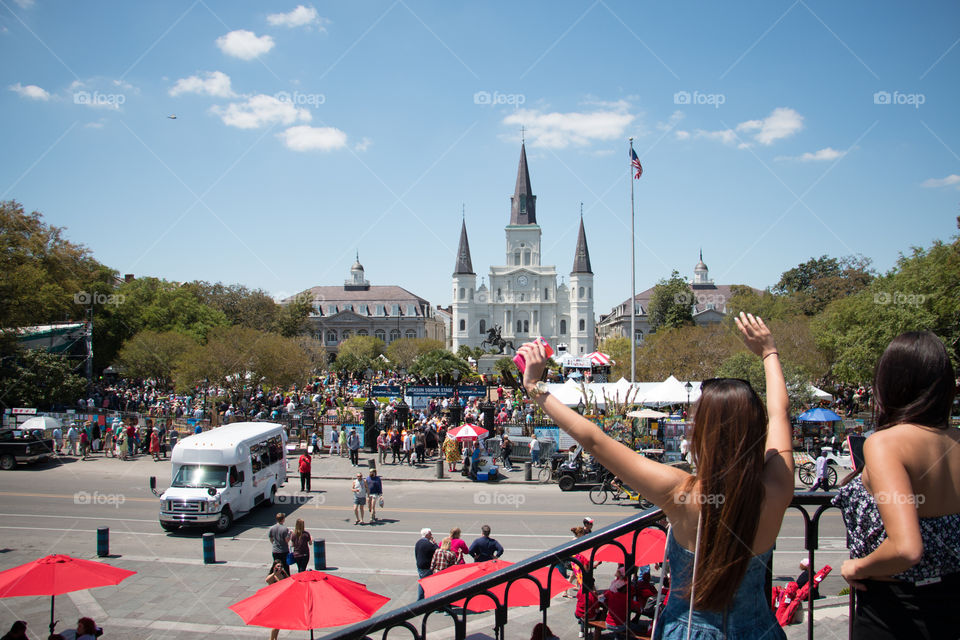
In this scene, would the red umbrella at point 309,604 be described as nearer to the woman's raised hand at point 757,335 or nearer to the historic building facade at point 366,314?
the woman's raised hand at point 757,335

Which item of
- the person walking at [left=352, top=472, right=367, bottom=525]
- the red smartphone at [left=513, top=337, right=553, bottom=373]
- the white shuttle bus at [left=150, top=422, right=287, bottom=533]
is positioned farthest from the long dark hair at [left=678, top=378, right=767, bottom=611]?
the white shuttle bus at [left=150, top=422, right=287, bottom=533]

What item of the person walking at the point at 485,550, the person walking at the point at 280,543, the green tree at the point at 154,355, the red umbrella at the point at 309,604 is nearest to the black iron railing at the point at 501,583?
the red umbrella at the point at 309,604

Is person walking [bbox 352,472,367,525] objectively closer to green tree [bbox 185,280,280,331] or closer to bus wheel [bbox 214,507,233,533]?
bus wheel [bbox 214,507,233,533]

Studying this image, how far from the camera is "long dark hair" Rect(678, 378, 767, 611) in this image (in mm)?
1956

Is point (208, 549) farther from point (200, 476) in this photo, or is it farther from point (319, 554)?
point (200, 476)

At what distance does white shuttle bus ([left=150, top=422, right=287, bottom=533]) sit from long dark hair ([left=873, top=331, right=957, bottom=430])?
52.5 ft

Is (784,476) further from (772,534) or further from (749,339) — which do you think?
(749,339)

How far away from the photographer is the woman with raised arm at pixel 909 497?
213cm

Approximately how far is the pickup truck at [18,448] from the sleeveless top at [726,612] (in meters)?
28.8

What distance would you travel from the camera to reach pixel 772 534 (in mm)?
2057

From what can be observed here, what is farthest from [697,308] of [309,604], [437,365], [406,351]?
[309,604]

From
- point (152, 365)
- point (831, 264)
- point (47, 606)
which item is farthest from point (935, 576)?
point (831, 264)

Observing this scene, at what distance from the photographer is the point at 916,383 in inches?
90.4

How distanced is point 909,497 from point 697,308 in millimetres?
115713
